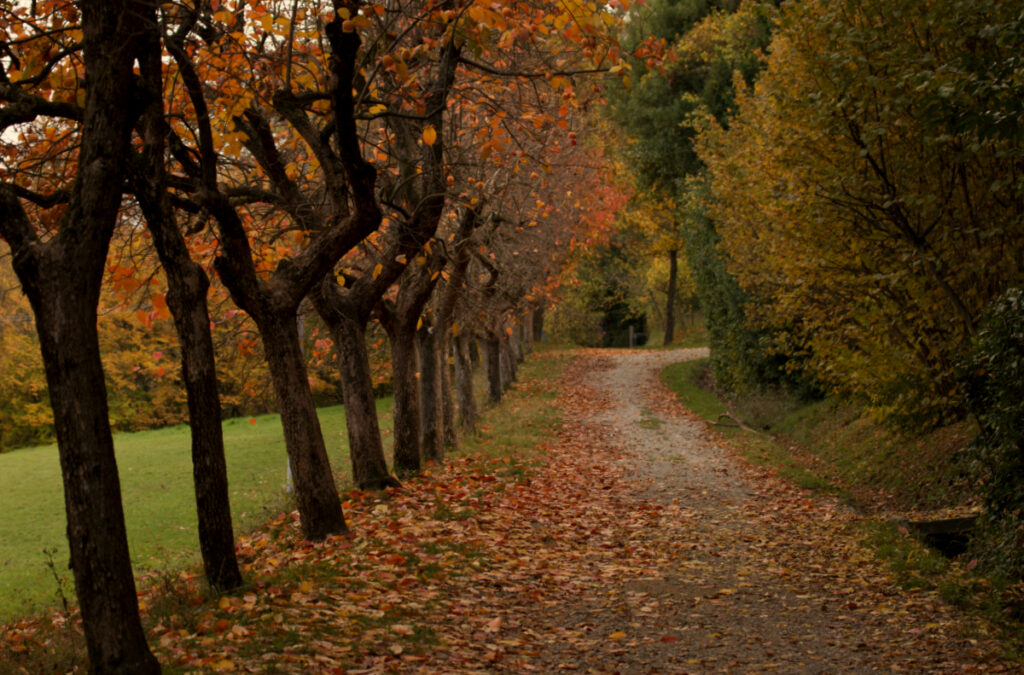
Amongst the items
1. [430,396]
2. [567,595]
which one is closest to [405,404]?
[430,396]

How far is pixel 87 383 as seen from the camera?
16.5 feet

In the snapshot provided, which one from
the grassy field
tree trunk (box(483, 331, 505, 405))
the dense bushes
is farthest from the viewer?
tree trunk (box(483, 331, 505, 405))

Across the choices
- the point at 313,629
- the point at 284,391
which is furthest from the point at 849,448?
the point at 313,629

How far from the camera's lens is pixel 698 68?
34438 mm

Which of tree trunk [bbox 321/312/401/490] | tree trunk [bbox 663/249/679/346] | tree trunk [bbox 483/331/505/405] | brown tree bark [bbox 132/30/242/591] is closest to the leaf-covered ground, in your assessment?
brown tree bark [bbox 132/30/242/591]

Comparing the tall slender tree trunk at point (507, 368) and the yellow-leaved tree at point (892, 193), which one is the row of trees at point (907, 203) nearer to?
the yellow-leaved tree at point (892, 193)

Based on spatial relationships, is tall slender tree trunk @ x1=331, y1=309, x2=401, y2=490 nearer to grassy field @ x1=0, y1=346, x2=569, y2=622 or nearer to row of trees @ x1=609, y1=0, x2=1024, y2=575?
grassy field @ x1=0, y1=346, x2=569, y2=622

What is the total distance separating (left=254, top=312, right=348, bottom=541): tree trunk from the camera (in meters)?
8.82

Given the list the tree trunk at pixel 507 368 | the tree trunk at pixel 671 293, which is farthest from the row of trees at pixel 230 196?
the tree trunk at pixel 671 293

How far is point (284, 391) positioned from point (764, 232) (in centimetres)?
966

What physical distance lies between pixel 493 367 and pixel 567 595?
1857 cm

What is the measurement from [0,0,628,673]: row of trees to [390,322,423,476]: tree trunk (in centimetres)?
3

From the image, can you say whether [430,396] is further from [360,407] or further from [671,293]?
[671,293]

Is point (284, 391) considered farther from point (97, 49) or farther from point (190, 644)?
point (97, 49)
